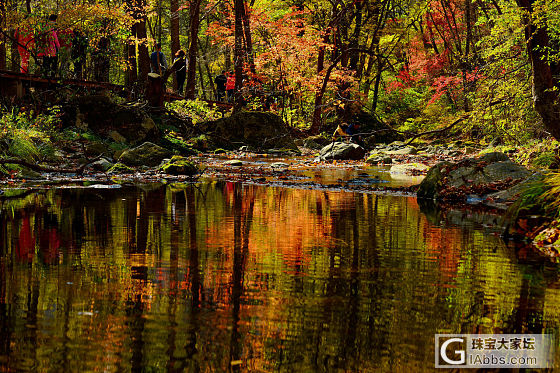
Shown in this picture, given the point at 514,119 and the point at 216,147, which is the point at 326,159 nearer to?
the point at 216,147

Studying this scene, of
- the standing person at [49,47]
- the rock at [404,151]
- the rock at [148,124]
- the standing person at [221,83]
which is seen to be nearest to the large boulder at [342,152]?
the rock at [404,151]

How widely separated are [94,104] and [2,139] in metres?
6.48

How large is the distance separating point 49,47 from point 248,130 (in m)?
9.29

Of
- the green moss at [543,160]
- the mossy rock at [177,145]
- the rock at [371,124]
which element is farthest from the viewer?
the rock at [371,124]

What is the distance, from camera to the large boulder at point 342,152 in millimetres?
21828

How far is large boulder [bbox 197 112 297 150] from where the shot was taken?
83.8 ft

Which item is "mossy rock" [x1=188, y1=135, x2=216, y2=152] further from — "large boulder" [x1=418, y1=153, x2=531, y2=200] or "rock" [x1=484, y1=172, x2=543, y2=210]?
"rock" [x1=484, y1=172, x2=543, y2=210]

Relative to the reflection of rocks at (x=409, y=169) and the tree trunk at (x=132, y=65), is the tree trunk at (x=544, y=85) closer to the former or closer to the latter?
the reflection of rocks at (x=409, y=169)

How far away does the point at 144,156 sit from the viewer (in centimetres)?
1680

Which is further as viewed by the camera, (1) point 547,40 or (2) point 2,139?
(2) point 2,139

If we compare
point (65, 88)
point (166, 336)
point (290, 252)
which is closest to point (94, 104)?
point (65, 88)

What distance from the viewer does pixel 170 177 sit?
14.1m

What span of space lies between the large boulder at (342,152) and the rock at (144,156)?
21.4ft

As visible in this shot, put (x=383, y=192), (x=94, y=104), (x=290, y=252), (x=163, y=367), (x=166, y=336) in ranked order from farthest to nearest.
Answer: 1. (x=94, y=104)
2. (x=383, y=192)
3. (x=290, y=252)
4. (x=166, y=336)
5. (x=163, y=367)
